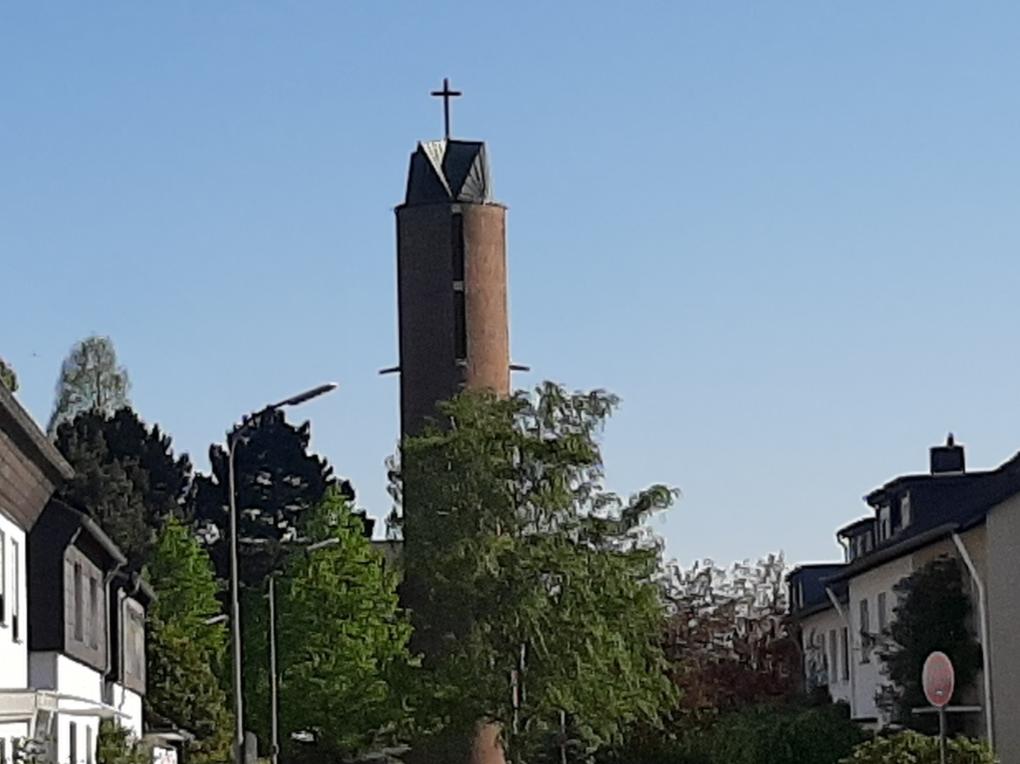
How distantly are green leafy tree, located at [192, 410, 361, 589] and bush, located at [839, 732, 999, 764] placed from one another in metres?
61.0

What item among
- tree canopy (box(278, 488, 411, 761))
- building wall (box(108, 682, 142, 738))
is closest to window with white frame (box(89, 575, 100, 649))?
building wall (box(108, 682, 142, 738))

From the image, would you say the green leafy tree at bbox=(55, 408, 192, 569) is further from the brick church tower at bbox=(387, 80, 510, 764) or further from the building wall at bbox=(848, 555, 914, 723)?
the building wall at bbox=(848, 555, 914, 723)

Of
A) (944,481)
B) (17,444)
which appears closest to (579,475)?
(944,481)

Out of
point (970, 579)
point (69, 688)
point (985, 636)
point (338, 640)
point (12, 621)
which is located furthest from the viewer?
point (338, 640)

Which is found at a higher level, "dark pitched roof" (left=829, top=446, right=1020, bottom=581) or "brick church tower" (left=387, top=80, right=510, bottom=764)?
"brick church tower" (left=387, top=80, right=510, bottom=764)

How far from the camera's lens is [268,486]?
321 feet

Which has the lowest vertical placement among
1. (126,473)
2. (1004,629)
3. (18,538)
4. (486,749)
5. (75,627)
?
(486,749)

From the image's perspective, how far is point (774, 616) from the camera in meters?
72.8

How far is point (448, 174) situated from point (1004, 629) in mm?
34307

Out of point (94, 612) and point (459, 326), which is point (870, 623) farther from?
point (459, 326)

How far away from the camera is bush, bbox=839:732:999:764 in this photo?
34.1 m

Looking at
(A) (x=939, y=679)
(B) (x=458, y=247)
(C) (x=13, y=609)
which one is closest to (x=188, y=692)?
(B) (x=458, y=247)

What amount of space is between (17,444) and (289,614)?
43016 mm

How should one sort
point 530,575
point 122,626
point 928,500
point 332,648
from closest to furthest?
1. point 122,626
2. point 928,500
3. point 530,575
4. point 332,648
